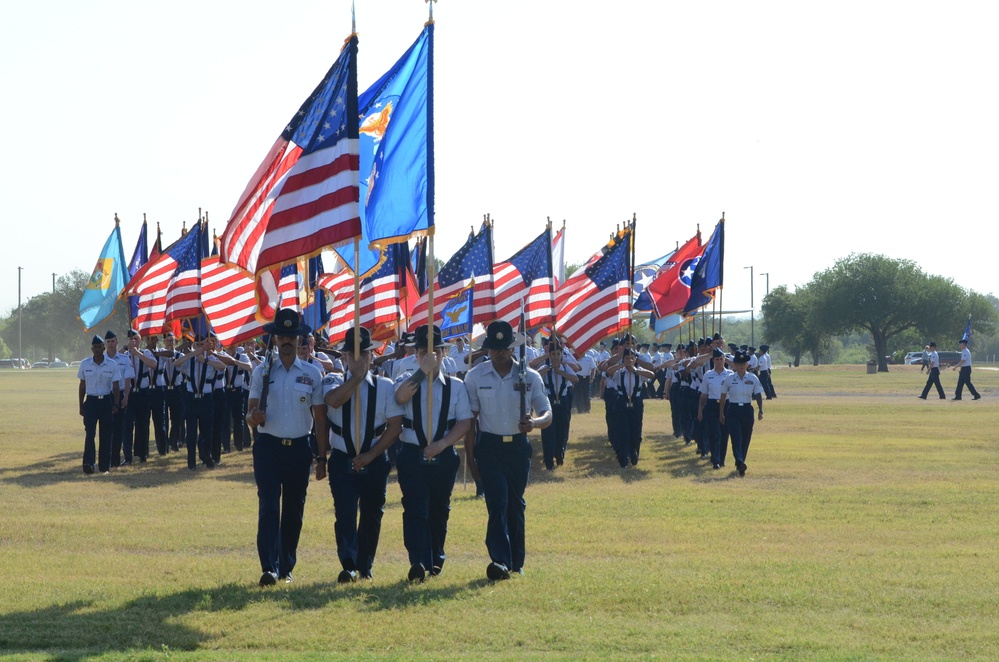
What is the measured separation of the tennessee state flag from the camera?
28938mm

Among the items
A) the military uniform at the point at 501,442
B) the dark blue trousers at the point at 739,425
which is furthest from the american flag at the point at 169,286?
the military uniform at the point at 501,442

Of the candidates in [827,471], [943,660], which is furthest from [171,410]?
[943,660]

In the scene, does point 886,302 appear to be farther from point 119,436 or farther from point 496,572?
point 496,572

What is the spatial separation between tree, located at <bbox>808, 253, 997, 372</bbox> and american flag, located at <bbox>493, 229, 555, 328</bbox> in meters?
74.4

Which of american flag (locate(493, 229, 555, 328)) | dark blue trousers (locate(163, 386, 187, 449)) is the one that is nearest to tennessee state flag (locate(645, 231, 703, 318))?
american flag (locate(493, 229, 555, 328))

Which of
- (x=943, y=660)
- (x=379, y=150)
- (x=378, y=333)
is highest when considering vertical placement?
(x=379, y=150)

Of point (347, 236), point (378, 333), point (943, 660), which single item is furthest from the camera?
point (378, 333)

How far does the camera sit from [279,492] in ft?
31.0

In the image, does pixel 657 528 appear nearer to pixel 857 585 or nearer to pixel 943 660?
pixel 857 585

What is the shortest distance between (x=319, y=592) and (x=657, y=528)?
4.72 m

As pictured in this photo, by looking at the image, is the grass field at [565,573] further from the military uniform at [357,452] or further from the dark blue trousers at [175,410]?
the dark blue trousers at [175,410]

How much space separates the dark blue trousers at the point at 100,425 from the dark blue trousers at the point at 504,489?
957 cm

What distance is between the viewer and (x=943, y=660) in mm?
7332

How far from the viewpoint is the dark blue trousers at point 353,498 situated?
953cm
